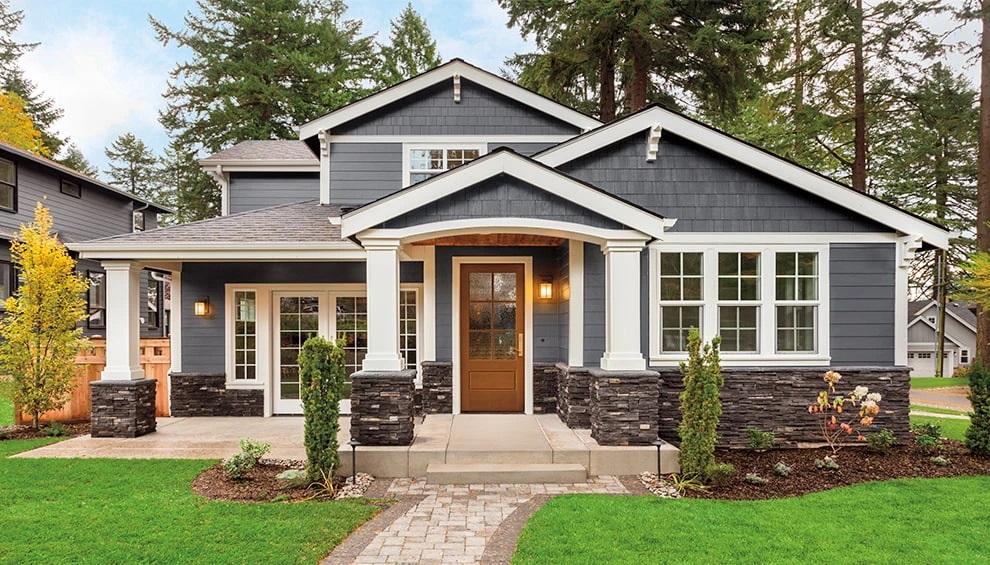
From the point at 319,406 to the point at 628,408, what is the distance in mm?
3378

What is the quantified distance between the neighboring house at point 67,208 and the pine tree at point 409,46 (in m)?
11.1

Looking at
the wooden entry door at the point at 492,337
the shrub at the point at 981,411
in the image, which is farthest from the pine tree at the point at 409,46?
the shrub at the point at 981,411

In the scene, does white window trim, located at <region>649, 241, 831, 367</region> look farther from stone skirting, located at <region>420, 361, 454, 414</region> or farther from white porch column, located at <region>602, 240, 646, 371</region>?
stone skirting, located at <region>420, 361, 454, 414</region>

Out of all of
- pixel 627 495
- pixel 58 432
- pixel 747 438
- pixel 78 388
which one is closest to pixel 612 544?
pixel 627 495

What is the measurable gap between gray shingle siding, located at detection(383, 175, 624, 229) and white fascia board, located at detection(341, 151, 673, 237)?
79 mm

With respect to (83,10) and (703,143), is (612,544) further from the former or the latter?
(83,10)

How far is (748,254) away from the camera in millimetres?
6914

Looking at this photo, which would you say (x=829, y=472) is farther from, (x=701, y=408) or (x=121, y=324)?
(x=121, y=324)

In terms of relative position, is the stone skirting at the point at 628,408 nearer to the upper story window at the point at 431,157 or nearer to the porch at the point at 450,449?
the porch at the point at 450,449

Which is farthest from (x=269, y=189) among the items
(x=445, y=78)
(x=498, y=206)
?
(x=498, y=206)

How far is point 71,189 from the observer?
14.6 meters

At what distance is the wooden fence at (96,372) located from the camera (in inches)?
326

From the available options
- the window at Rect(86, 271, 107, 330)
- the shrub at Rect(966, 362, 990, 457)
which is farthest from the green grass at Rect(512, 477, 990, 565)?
the window at Rect(86, 271, 107, 330)

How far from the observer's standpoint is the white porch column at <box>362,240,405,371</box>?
5816mm
